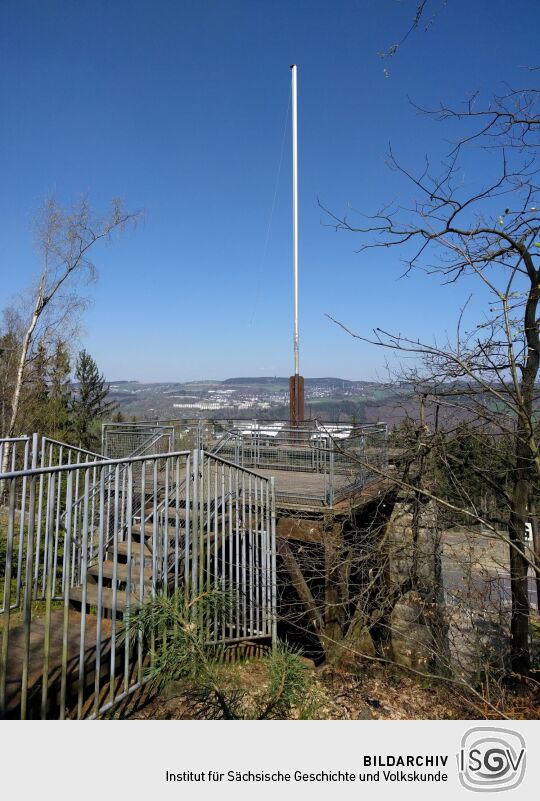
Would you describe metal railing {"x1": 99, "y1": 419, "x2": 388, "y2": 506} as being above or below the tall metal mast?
below

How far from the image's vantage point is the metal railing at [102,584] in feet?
7.59

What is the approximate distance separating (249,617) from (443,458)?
2664 millimetres
